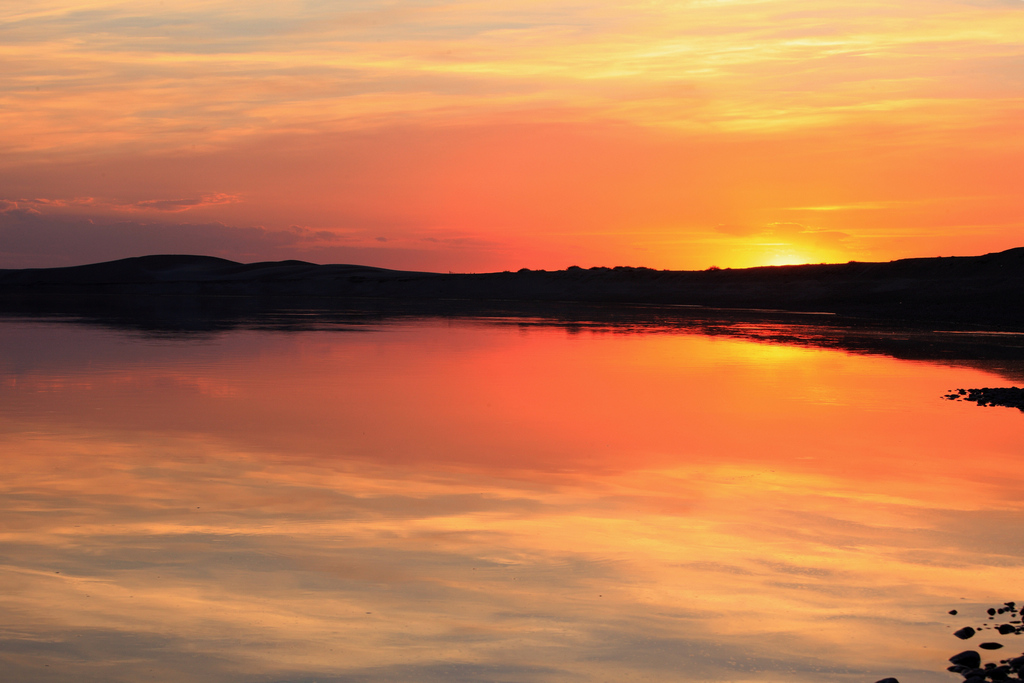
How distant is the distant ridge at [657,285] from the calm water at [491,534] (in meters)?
34.7

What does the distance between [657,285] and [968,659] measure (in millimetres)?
91938

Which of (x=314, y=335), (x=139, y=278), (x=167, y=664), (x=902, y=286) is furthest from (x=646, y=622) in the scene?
(x=139, y=278)

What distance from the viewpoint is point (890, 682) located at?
5.00 meters

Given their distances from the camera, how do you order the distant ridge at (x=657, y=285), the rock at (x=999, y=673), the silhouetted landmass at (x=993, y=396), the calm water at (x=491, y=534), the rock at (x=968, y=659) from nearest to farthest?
1. the rock at (x=999, y=673)
2. the rock at (x=968, y=659)
3. the calm water at (x=491, y=534)
4. the silhouetted landmass at (x=993, y=396)
5. the distant ridge at (x=657, y=285)

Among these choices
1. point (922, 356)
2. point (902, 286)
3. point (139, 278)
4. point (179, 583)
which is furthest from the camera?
point (139, 278)

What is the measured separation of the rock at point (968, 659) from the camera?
17.5 ft

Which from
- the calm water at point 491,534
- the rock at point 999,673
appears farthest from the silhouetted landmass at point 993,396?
the rock at point 999,673

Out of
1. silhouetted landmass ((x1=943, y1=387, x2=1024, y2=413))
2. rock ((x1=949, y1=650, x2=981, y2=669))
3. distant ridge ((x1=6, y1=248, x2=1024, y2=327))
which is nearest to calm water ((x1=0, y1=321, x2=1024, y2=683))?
rock ((x1=949, y1=650, x2=981, y2=669))

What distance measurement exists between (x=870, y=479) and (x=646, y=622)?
5.03 meters

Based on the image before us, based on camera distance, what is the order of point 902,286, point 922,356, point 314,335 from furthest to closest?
point 902,286
point 314,335
point 922,356

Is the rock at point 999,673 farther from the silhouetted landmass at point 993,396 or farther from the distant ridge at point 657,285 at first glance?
the distant ridge at point 657,285

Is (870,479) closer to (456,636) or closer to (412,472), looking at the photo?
(412,472)

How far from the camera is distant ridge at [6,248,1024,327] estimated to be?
67.8 metres

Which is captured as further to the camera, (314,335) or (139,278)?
(139,278)
